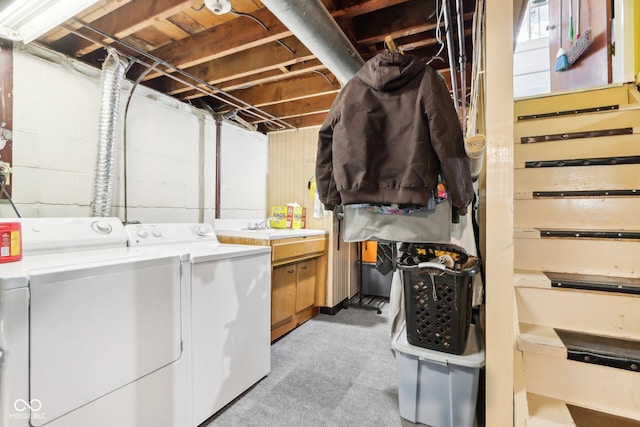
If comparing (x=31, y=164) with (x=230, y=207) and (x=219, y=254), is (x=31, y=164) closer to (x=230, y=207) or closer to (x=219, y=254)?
(x=219, y=254)

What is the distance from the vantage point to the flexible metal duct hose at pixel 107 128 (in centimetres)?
A: 190

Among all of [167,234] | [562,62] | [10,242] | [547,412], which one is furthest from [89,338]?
[562,62]

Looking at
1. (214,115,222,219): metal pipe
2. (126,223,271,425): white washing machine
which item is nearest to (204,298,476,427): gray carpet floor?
(126,223,271,425): white washing machine

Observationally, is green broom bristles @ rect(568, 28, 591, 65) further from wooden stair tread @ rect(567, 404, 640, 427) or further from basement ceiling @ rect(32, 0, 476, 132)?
wooden stair tread @ rect(567, 404, 640, 427)

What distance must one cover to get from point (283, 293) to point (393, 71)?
6.66ft

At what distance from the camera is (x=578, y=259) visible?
139 centimetres

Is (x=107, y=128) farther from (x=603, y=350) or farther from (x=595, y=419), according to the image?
(x=595, y=419)

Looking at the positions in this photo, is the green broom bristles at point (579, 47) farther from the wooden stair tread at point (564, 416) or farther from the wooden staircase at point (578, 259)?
the wooden stair tread at point (564, 416)

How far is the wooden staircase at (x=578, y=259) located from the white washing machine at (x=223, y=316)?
4.55 feet

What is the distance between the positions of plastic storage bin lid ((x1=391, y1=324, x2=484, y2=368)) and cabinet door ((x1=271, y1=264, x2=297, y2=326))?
1.17 metres

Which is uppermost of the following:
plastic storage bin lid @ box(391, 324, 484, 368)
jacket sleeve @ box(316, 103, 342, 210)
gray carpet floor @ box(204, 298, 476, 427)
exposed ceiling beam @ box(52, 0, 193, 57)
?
exposed ceiling beam @ box(52, 0, 193, 57)

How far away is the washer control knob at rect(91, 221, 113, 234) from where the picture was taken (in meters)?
1.67

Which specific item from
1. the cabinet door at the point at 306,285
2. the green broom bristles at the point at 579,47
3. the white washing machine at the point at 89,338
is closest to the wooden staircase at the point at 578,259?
the green broom bristles at the point at 579,47

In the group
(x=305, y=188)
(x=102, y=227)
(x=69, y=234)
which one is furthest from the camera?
(x=305, y=188)
